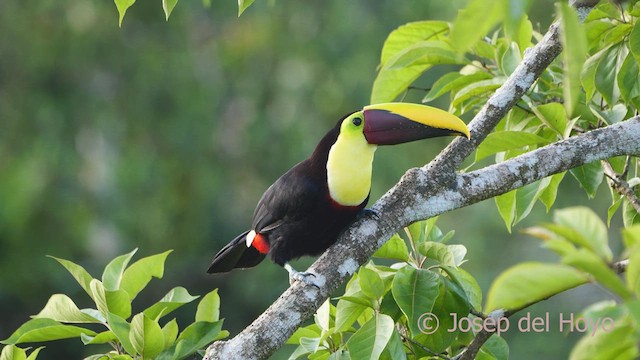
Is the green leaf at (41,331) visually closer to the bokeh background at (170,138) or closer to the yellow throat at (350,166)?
the yellow throat at (350,166)

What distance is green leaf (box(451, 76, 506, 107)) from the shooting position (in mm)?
2197

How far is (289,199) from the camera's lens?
2617mm

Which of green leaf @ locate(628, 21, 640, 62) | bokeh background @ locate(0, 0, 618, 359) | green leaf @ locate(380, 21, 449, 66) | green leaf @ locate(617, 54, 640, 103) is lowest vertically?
green leaf @ locate(617, 54, 640, 103)

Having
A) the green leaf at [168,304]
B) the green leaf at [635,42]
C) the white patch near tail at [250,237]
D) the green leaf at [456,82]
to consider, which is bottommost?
the green leaf at [168,304]

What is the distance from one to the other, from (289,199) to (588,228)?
1.68m

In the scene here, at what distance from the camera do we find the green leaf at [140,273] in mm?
1943

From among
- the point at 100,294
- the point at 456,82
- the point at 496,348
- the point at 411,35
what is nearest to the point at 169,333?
the point at 100,294

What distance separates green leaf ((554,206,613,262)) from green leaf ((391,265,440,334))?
745 millimetres

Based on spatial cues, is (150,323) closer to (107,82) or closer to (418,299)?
(418,299)

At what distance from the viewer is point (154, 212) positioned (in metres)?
8.29

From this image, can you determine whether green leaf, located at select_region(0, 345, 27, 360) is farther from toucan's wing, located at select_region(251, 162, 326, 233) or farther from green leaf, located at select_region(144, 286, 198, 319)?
toucan's wing, located at select_region(251, 162, 326, 233)

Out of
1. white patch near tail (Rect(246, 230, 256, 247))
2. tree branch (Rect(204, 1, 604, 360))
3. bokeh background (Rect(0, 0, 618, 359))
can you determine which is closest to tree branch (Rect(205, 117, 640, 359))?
tree branch (Rect(204, 1, 604, 360))

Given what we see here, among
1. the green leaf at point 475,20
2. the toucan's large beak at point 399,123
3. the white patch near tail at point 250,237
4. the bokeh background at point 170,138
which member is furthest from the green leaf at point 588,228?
the bokeh background at point 170,138

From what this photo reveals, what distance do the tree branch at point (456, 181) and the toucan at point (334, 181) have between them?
231 mm
